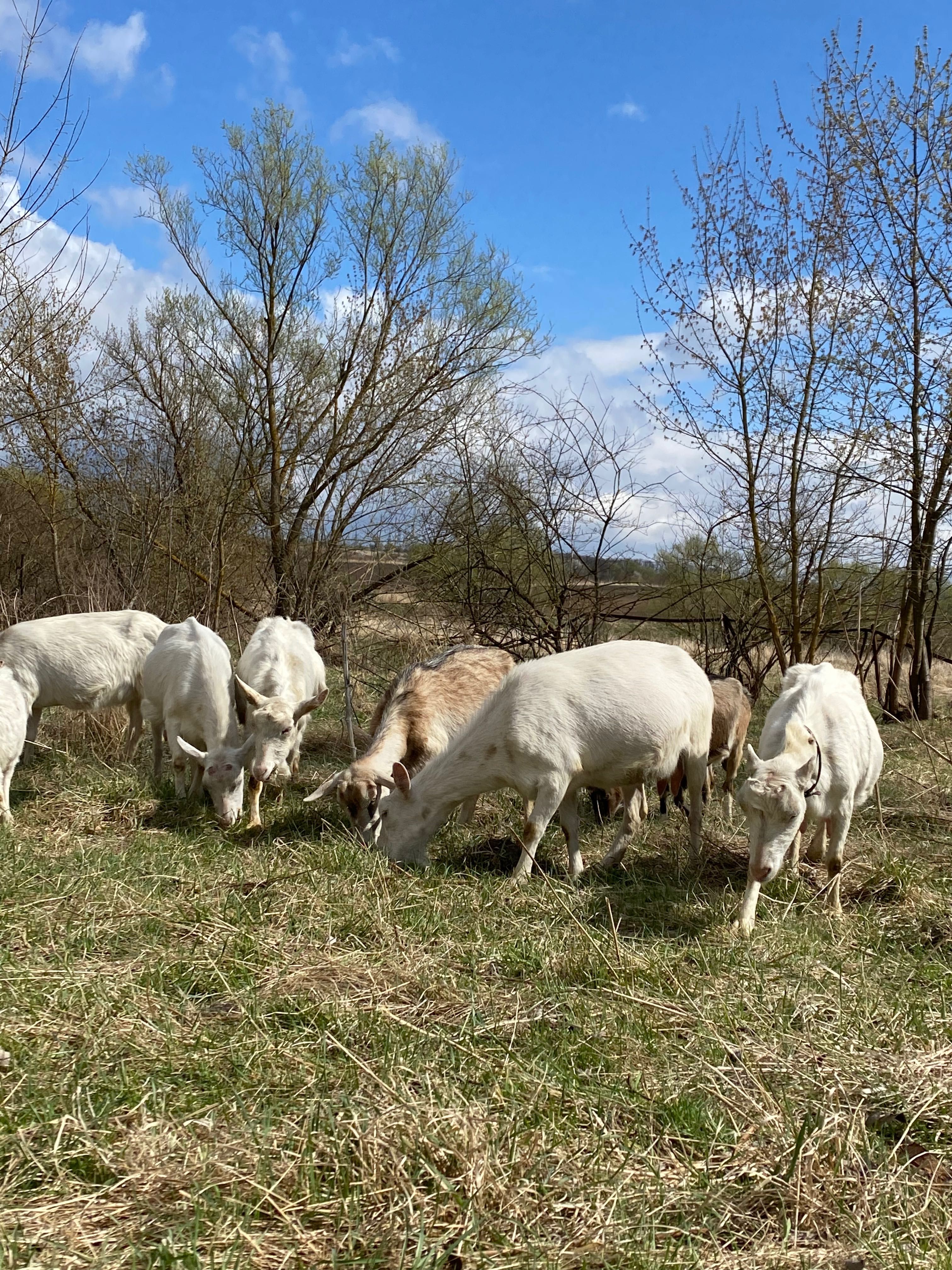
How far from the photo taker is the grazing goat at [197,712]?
6.92 m

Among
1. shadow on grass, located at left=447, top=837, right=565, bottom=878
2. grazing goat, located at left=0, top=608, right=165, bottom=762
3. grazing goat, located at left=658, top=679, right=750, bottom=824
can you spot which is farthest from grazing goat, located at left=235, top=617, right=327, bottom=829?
grazing goat, located at left=658, top=679, right=750, bottom=824

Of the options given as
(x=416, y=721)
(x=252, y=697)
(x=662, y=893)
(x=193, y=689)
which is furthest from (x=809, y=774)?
(x=193, y=689)

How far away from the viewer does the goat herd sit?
601 centimetres

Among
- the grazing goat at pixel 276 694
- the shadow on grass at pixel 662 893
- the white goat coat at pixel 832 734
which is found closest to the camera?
the shadow on grass at pixel 662 893

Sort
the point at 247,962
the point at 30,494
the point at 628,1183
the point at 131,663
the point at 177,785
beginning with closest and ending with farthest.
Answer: the point at 628,1183 → the point at 247,962 → the point at 177,785 → the point at 131,663 → the point at 30,494

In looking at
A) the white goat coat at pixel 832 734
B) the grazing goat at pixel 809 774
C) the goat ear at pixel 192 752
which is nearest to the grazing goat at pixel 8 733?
the goat ear at pixel 192 752

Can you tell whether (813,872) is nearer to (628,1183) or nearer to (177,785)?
(628,1183)

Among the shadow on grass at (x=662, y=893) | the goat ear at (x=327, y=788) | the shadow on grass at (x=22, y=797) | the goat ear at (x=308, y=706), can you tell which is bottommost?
the shadow on grass at (x=662, y=893)

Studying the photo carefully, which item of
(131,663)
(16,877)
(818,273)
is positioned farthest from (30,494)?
(818,273)

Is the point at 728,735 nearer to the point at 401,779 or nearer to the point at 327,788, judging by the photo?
the point at 401,779

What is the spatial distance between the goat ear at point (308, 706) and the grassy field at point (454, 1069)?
170 centimetres

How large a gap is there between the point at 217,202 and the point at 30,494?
6216 mm

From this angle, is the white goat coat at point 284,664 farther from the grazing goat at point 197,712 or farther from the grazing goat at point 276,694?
the grazing goat at point 197,712

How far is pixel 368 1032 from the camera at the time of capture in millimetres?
3615
